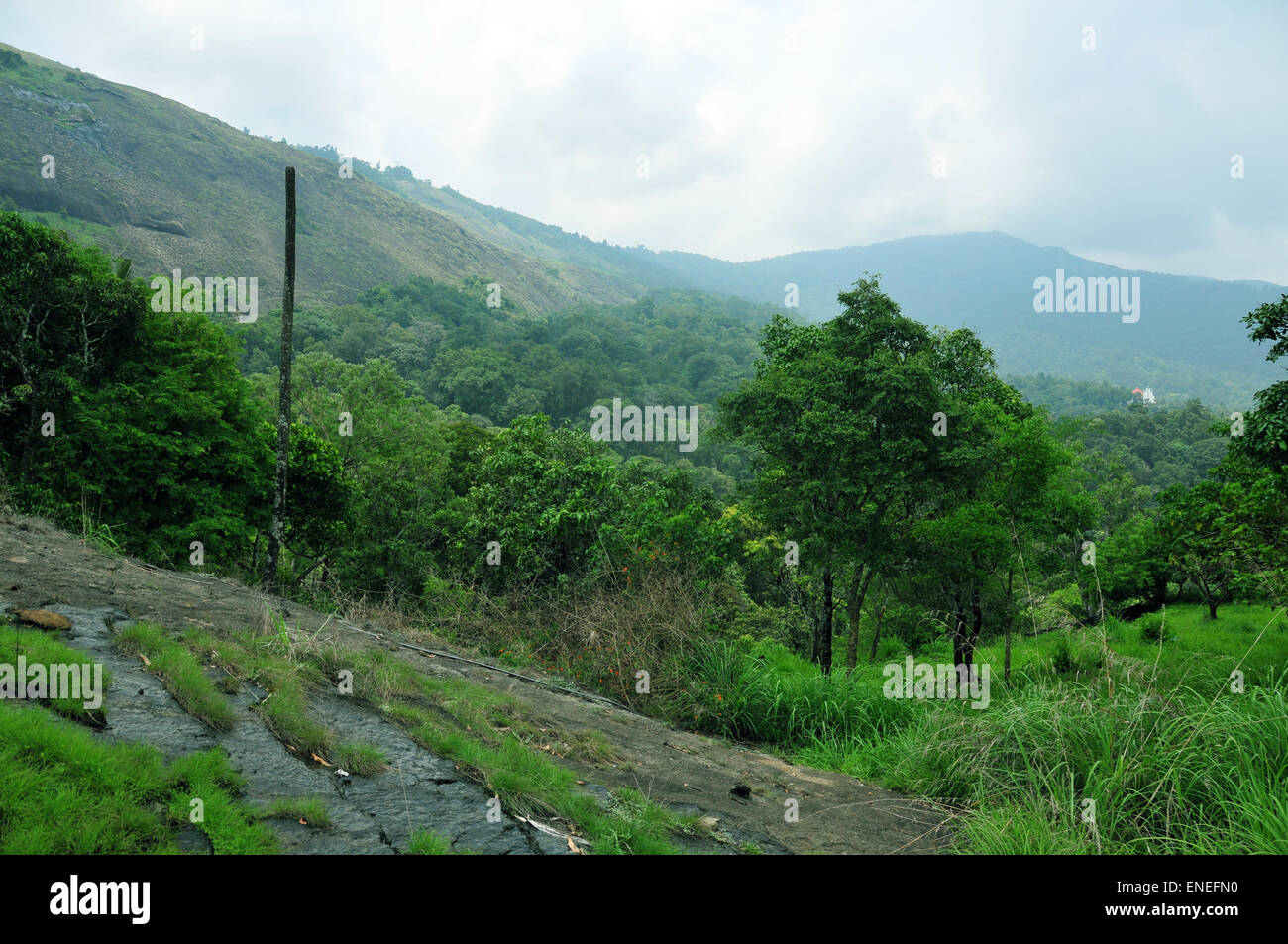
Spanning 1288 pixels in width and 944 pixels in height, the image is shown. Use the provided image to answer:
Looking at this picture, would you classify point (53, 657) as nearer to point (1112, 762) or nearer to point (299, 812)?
point (299, 812)

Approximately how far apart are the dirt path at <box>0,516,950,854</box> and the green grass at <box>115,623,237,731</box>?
10 cm

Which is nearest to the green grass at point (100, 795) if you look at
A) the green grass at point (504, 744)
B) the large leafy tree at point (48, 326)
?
the green grass at point (504, 744)

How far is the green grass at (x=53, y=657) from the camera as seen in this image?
4.18 metres

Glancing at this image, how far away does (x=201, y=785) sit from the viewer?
11.9ft

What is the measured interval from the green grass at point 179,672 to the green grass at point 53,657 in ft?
1.12

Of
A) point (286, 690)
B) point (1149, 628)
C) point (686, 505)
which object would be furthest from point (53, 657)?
point (1149, 628)

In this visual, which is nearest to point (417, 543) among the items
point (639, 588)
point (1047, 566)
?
point (639, 588)

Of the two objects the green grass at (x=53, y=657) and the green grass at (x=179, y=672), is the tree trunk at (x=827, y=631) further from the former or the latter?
the green grass at (x=53, y=657)

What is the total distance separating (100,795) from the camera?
10.8ft

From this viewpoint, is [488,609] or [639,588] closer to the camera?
[639,588]

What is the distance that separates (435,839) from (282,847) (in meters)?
0.73

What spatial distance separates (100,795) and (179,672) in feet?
6.46
